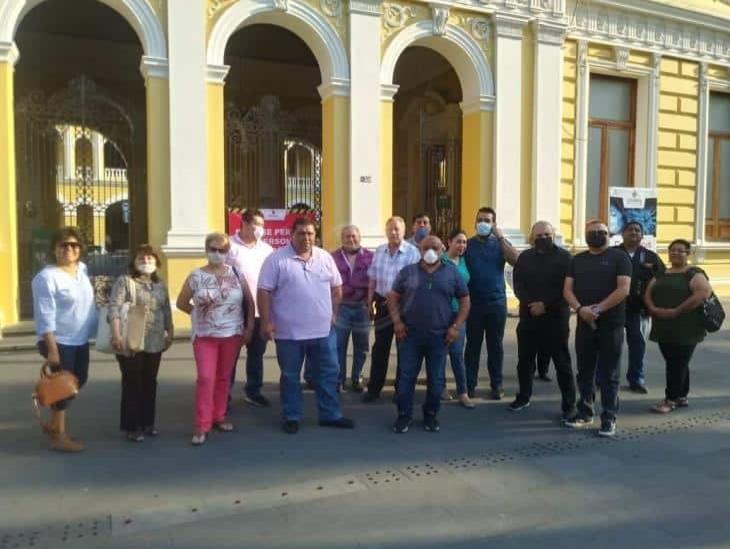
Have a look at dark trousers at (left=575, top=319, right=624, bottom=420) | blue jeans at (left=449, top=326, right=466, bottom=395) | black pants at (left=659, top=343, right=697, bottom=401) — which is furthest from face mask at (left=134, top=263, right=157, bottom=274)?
black pants at (left=659, top=343, right=697, bottom=401)

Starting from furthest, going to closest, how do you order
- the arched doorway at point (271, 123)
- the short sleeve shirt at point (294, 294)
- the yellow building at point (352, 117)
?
the arched doorway at point (271, 123), the yellow building at point (352, 117), the short sleeve shirt at point (294, 294)

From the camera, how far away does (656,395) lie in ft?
22.1

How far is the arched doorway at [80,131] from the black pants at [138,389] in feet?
20.4

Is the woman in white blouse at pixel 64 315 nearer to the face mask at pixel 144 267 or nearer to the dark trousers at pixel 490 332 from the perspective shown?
the face mask at pixel 144 267

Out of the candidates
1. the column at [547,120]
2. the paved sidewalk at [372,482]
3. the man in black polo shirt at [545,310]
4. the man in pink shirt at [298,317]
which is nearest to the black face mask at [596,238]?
the man in black polo shirt at [545,310]

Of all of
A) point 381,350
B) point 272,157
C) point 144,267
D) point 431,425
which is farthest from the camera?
point 272,157

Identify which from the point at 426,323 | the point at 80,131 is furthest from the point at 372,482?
the point at 80,131

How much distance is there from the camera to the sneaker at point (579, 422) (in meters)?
5.58

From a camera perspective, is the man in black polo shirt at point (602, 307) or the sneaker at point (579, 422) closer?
the man in black polo shirt at point (602, 307)

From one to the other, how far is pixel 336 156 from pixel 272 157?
2.47 metres

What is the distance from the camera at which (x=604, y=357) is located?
5410 millimetres

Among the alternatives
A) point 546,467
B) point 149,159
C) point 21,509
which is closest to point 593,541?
point 546,467

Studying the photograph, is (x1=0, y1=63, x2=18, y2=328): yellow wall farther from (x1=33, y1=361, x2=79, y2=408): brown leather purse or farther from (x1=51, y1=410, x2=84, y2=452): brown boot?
(x1=33, y1=361, x2=79, y2=408): brown leather purse

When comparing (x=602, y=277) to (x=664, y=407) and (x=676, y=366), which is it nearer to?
(x=676, y=366)
